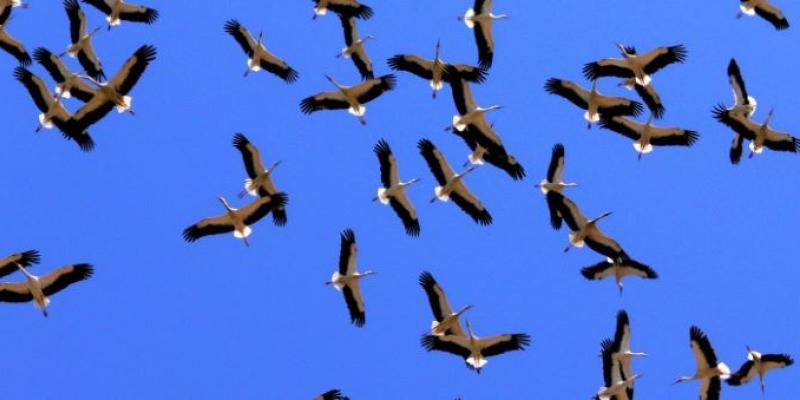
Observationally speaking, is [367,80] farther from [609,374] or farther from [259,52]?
[609,374]

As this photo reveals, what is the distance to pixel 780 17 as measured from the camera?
24594 millimetres

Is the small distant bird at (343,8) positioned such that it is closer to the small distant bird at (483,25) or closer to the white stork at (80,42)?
the small distant bird at (483,25)

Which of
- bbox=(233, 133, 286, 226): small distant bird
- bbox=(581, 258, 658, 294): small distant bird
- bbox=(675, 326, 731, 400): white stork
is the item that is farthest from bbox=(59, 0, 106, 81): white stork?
bbox=(675, 326, 731, 400): white stork

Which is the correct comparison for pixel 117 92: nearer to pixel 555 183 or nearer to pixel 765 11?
pixel 555 183

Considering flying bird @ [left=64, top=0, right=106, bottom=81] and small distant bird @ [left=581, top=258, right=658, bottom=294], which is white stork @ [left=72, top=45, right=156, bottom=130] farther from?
small distant bird @ [left=581, top=258, right=658, bottom=294]

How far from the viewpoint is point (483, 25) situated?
78.8 ft

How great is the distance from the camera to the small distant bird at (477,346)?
2217 centimetres

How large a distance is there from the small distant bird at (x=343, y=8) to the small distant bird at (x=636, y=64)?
444 cm

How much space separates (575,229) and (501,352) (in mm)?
2694

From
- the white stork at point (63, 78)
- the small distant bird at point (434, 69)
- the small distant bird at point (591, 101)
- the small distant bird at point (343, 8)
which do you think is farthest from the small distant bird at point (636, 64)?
the white stork at point (63, 78)

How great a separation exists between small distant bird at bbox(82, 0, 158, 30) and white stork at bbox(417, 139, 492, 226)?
620 centimetres

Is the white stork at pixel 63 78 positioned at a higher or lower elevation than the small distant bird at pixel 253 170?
higher

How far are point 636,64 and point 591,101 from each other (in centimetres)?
108

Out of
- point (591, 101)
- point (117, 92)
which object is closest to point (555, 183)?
point (591, 101)
